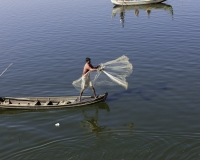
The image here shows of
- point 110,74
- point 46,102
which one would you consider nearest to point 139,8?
point 110,74

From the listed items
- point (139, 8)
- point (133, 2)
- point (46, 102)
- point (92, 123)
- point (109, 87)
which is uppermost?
point (133, 2)

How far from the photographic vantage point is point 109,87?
53.4 ft

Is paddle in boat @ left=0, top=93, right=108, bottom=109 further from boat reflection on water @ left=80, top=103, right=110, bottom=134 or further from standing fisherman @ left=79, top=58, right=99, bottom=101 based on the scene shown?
standing fisherman @ left=79, top=58, right=99, bottom=101

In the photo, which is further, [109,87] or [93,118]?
[109,87]

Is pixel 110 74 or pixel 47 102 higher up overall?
pixel 110 74

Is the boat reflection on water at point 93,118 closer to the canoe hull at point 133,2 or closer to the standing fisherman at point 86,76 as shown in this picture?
the standing fisherman at point 86,76

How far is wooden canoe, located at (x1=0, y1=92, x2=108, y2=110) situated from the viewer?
14.4 meters

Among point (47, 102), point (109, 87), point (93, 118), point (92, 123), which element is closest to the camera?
point (92, 123)

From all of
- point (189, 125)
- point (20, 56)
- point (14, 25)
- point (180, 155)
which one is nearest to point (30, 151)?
point (180, 155)

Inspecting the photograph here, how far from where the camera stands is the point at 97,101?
14508 millimetres

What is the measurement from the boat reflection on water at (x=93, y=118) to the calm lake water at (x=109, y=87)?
0.13ft

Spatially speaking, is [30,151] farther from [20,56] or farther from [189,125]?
[20,56]

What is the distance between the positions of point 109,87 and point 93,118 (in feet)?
8.67

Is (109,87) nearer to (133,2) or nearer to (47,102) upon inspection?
(47,102)
